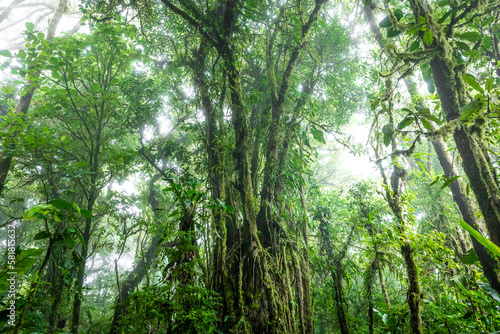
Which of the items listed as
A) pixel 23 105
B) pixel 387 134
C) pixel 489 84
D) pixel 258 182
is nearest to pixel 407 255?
pixel 387 134

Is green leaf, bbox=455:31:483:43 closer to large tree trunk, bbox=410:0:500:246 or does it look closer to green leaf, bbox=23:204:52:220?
large tree trunk, bbox=410:0:500:246

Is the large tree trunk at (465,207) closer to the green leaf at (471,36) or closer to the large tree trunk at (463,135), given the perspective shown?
the large tree trunk at (463,135)

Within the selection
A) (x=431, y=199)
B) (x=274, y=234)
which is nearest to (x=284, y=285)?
(x=274, y=234)

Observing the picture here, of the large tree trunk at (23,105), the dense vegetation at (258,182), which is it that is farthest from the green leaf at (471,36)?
the large tree trunk at (23,105)

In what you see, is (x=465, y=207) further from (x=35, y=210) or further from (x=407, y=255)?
(x=35, y=210)

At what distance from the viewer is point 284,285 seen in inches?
94.6

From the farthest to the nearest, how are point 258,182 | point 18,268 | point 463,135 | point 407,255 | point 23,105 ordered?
1. point 23,105
2. point 258,182
3. point 407,255
4. point 463,135
5. point 18,268

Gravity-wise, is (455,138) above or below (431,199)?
below

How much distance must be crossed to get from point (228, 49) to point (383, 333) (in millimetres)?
3760

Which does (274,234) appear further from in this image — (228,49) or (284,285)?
(228,49)

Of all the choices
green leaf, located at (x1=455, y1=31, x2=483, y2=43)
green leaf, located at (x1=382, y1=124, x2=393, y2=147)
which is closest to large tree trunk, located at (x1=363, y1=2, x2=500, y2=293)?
green leaf, located at (x1=382, y1=124, x2=393, y2=147)

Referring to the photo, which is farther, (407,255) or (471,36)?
(407,255)

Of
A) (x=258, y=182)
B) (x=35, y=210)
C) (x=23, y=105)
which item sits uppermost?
(x=23, y=105)

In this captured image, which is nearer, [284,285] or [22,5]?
[284,285]
